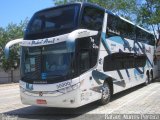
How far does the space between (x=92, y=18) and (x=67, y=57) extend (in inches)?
94.6

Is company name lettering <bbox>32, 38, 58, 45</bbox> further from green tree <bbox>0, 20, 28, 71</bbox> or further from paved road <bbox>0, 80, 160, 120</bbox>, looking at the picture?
green tree <bbox>0, 20, 28, 71</bbox>

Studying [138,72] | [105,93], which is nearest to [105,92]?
[105,93]

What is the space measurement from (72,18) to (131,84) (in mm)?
7660

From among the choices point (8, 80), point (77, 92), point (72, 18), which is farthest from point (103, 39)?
point (8, 80)

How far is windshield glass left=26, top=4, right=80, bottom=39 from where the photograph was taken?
11.8 m

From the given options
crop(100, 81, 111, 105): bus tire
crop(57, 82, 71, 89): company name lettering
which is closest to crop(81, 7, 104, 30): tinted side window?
crop(57, 82, 71, 89): company name lettering

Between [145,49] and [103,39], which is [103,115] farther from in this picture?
[145,49]

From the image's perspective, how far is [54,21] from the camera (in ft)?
40.1

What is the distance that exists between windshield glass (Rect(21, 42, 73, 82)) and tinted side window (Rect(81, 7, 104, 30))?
1.34 m

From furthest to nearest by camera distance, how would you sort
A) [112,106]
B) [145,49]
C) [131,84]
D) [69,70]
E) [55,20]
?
[145,49], [131,84], [112,106], [55,20], [69,70]

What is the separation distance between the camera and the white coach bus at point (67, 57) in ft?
36.9

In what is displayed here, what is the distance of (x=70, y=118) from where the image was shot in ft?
37.2

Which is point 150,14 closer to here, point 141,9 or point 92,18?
point 141,9

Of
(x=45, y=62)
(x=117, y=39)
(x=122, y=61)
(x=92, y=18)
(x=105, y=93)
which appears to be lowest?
(x=105, y=93)
